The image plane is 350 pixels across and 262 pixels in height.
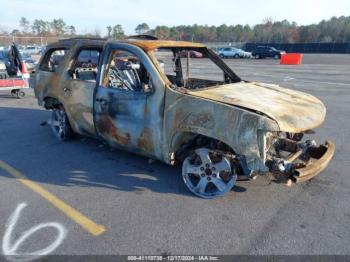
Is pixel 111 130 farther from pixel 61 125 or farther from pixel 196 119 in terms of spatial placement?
pixel 61 125

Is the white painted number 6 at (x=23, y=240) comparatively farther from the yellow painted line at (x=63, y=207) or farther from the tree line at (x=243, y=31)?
the tree line at (x=243, y=31)

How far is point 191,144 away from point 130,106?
96 cm

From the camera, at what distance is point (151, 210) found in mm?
3615

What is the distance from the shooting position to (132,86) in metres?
4.74

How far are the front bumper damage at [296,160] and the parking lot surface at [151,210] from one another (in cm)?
39

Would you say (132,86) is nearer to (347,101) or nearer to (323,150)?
(323,150)

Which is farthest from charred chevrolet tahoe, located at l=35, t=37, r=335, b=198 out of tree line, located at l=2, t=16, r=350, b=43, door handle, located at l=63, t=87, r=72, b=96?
tree line, located at l=2, t=16, r=350, b=43

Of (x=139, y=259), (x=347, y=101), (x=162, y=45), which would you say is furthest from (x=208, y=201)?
(x=347, y=101)

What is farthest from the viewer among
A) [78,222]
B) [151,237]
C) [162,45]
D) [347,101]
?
[347,101]

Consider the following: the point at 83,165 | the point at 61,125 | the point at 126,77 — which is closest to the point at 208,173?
the point at 83,165

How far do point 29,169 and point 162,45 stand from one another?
8.80 feet

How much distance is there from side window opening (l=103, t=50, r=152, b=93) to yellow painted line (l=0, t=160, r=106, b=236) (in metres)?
1.70

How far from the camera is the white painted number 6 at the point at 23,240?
2877 mm

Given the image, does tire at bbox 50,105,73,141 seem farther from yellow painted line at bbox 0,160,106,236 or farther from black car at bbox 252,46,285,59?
black car at bbox 252,46,285,59
